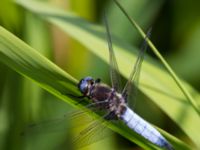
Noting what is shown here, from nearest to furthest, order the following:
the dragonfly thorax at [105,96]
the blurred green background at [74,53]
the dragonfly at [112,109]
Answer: the dragonfly at [112,109], the dragonfly thorax at [105,96], the blurred green background at [74,53]

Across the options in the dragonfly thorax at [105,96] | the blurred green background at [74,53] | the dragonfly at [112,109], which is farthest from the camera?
the blurred green background at [74,53]

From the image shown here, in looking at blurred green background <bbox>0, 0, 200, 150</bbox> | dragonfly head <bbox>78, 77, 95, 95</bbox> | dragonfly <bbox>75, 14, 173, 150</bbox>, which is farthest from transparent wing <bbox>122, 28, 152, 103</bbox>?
blurred green background <bbox>0, 0, 200, 150</bbox>

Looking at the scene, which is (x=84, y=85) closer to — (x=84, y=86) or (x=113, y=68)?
(x=84, y=86)

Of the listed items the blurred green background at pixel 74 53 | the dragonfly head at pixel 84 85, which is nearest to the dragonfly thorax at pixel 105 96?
the dragonfly head at pixel 84 85

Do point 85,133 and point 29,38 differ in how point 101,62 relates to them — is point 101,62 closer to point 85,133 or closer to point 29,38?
point 29,38

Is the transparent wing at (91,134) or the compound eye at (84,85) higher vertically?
the compound eye at (84,85)

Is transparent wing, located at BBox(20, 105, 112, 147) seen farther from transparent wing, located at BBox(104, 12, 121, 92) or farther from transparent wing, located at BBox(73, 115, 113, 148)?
transparent wing, located at BBox(104, 12, 121, 92)

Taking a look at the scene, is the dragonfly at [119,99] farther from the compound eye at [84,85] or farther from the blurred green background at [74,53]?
the blurred green background at [74,53]

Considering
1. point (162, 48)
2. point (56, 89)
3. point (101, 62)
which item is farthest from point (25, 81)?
point (162, 48)
